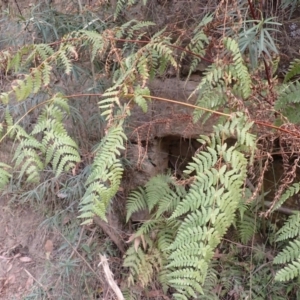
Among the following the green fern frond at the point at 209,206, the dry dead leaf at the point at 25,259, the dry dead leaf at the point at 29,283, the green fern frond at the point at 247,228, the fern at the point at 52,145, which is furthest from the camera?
the dry dead leaf at the point at 25,259

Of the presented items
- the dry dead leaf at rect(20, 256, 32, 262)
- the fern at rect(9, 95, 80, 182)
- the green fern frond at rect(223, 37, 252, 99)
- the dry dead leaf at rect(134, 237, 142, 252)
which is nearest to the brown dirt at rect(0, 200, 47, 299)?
the dry dead leaf at rect(20, 256, 32, 262)

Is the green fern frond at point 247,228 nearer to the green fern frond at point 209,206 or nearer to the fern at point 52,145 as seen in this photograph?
the green fern frond at point 209,206

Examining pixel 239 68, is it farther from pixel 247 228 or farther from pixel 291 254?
pixel 247 228

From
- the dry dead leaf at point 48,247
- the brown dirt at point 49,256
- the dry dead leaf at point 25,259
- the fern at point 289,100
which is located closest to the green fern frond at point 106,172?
the fern at point 289,100

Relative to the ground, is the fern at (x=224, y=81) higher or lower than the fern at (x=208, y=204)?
higher

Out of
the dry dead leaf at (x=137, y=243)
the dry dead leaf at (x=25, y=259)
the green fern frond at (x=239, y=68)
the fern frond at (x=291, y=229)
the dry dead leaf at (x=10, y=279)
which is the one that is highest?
the green fern frond at (x=239, y=68)

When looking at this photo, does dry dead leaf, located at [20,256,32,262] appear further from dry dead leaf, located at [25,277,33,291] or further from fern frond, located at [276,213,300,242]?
fern frond, located at [276,213,300,242]

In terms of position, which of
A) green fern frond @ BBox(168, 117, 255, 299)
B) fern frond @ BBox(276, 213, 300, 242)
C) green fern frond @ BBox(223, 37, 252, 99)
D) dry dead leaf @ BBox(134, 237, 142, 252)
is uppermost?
green fern frond @ BBox(223, 37, 252, 99)

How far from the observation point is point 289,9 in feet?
7.91

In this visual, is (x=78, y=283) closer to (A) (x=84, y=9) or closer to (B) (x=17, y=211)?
(B) (x=17, y=211)

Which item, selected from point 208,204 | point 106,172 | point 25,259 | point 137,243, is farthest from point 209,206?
point 25,259

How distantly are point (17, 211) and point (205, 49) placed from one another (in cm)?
178

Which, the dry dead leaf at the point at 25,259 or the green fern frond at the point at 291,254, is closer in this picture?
the green fern frond at the point at 291,254

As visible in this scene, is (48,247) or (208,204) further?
(48,247)
